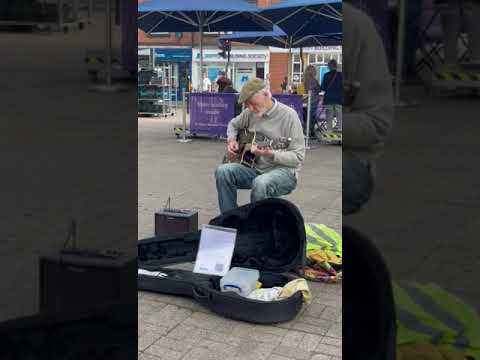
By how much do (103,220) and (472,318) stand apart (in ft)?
3.83

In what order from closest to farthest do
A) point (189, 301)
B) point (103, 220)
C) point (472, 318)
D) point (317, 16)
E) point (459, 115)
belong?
1. point (459, 115)
2. point (472, 318)
3. point (103, 220)
4. point (189, 301)
5. point (317, 16)

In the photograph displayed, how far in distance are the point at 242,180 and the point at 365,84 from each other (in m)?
3.06

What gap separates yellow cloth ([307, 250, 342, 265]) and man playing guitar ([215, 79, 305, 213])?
49cm

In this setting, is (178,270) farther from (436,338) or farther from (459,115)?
(459,115)

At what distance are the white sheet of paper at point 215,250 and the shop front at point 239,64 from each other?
23738mm

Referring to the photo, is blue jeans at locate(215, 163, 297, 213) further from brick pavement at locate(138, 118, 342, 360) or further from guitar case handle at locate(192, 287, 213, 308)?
guitar case handle at locate(192, 287, 213, 308)

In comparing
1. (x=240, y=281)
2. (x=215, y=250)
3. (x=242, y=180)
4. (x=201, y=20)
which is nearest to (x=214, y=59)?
(x=201, y=20)

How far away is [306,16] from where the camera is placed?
1253 centimetres

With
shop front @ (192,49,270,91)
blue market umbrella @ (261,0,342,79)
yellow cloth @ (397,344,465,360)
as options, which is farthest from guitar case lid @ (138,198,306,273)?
shop front @ (192,49,270,91)

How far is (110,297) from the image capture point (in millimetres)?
2055

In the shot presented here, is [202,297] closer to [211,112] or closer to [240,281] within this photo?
[240,281]

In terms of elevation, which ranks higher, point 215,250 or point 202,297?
point 215,250

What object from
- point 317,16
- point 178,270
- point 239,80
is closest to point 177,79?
point 239,80

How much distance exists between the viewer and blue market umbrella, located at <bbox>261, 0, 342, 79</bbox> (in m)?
10.9
